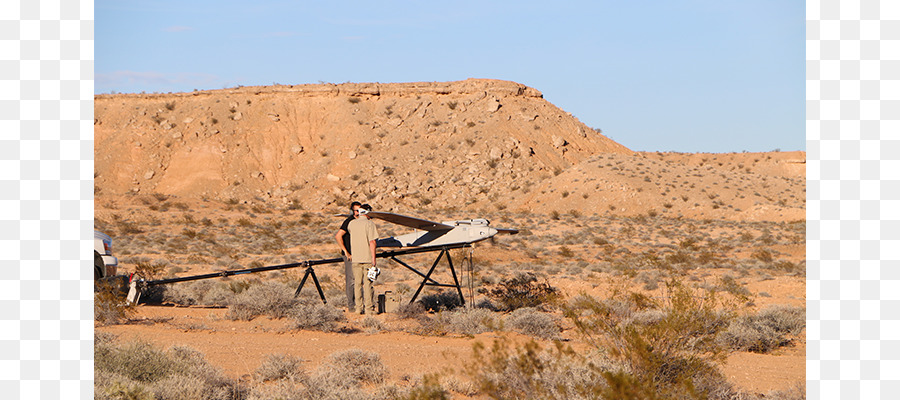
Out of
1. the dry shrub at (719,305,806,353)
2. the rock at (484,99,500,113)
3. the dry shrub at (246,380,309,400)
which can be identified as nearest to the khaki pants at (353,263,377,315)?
the dry shrub at (246,380,309,400)

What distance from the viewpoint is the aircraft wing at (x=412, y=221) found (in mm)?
10320

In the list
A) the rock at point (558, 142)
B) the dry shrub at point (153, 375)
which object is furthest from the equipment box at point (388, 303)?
the rock at point (558, 142)

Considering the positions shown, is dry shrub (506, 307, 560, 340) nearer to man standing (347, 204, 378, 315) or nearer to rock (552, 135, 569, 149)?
man standing (347, 204, 378, 315)

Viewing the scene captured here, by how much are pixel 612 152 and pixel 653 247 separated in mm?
29227

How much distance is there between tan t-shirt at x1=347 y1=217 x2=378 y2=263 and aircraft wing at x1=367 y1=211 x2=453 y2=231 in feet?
0.57

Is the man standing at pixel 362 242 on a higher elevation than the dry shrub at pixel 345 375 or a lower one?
higher

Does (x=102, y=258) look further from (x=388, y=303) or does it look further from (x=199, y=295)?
(x=388, y=303)

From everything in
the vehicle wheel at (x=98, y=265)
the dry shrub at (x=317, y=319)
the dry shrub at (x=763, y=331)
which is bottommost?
the dry shrub at (x=763, y=331)

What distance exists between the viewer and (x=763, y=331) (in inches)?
396

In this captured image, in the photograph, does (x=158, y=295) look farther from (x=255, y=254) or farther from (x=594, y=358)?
(x=255, y=254)

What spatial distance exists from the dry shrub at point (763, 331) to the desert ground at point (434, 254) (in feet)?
0.14

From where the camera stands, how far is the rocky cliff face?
49.6 metres

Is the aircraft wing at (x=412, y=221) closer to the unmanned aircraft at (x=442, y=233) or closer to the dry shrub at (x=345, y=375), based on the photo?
the unmanned aircraft at (x=442, y=233)

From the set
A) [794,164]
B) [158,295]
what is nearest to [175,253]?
[158,295]
